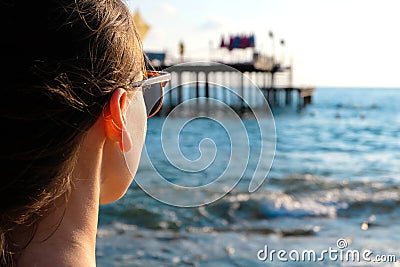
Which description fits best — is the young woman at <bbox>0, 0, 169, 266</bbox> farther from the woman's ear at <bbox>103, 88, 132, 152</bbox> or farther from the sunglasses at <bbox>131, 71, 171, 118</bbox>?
the sunglasses at <bbox>131, 71, 171, 118</bbox>

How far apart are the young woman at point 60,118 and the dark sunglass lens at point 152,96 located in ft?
0.42

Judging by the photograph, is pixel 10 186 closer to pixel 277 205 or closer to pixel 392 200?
pixel 277 205

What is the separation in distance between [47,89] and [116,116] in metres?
0.16

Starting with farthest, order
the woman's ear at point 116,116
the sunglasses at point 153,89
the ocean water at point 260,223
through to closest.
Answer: the ocean water at point 260,223, the sunglasses at point 153,89, the woman's ear at point 116,116

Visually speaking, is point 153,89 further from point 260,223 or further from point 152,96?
point 260,223

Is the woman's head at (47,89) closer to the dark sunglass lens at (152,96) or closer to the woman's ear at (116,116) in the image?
the woman's ear at (116,116)

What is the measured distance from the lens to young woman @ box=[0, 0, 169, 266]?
108cm

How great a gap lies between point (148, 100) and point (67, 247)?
422mm

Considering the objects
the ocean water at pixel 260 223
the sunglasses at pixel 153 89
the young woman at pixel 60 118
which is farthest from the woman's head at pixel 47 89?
the ocean water at pixel 260 223

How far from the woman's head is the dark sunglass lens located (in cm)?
22

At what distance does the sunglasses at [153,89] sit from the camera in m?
1.38

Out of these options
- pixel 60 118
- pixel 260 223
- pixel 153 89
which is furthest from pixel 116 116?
pixel 260 223

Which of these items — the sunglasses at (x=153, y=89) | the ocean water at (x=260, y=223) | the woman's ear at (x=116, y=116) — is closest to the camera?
the woman's ear at (x=116, y=116)

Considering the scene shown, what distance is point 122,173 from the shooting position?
131cm
